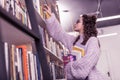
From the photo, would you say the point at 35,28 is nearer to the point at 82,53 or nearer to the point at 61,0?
the point at 82,53

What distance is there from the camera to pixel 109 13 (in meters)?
7.47

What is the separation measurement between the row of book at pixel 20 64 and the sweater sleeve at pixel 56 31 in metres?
0.82

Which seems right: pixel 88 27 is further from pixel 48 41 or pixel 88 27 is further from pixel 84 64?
pixel 48 41

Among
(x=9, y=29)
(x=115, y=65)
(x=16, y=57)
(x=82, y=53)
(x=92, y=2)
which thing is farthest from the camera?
(x=115, y=65)

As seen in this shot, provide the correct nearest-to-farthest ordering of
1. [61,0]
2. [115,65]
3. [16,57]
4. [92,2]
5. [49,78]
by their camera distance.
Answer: [16,57] < [49,78] < [61,0] < [92,2] < [115,65]

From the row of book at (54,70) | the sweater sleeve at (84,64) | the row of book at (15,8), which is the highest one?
the row of book at (15,8)

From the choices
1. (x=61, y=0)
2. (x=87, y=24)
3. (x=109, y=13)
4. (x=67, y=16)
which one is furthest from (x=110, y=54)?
(x=87, y=24)

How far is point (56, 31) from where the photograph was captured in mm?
2182

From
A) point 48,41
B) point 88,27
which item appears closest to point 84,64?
point 88,27

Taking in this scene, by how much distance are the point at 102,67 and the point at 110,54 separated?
615mm

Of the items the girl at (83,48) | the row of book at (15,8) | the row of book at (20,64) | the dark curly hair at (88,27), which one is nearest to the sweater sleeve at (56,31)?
the girl at (83,48)

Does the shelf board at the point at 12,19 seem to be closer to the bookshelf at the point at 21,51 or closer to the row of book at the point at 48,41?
the bookshelf at the point at 21,51

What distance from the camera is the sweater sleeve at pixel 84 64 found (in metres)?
1.91

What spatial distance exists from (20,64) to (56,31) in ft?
3.87
